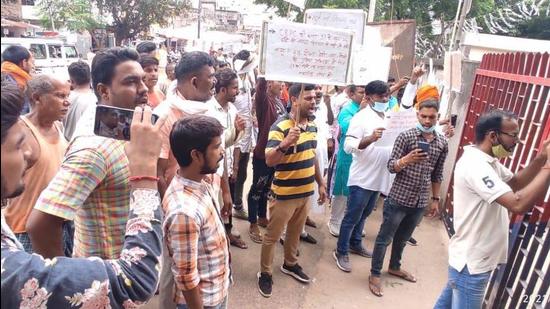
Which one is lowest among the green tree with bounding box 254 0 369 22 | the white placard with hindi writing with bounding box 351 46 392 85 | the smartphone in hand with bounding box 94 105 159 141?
the smartphone in hand with bounding box 94 105 159 141

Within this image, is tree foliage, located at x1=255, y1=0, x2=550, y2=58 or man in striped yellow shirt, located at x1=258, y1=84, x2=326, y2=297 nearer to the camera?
man in striped yellow shirt, located at x1=258, y1=84, x2=326, y2=297

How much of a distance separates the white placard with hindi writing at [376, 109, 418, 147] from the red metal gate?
89cm

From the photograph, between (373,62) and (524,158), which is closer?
(524,158)

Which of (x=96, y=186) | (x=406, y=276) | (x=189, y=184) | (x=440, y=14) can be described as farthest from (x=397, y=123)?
(x=440, y=14)

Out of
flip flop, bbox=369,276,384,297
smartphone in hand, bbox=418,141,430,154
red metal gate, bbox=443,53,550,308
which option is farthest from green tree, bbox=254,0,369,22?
flip flop, bbox=369,276,384,297

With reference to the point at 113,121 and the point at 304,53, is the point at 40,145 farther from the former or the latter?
the point at 304,53

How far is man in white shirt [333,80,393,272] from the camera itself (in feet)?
11.9

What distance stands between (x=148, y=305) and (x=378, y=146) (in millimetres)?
2455

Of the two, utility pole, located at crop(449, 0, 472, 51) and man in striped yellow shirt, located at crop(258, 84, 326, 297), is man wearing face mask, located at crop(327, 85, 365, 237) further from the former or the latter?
utility pole, located at crop(449, 0, 472, 51)

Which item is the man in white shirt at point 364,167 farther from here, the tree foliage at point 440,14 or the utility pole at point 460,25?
the tree foliage at point 440,14

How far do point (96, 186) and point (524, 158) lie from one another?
3129 mm

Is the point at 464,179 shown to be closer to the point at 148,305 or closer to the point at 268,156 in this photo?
the point at 268,156

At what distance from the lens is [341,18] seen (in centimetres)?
381

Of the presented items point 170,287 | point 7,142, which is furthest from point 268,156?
point 7,142
